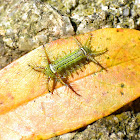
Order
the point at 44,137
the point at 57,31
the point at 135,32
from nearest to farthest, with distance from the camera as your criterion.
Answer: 1. the point at 44,137
2. the point at 135,32
3. the point at 57,31

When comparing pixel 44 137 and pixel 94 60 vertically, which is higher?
pixel 94 60

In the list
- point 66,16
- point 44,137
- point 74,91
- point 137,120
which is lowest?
point 137,120

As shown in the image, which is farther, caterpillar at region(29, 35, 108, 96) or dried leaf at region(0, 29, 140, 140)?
caterpillar at region(29, 35, 108, 96)

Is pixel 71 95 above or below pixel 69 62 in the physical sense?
below

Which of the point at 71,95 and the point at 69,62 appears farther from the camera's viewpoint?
the point at 69,62

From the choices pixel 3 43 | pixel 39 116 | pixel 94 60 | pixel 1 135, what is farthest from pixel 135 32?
pixel 1 135

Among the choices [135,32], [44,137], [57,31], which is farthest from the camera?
[57,31]

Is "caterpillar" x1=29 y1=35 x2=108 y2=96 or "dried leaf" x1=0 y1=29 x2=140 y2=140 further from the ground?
"caterpillar" x1=29 y1=35 x2=108 y2=96

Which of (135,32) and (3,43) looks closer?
(135,32)

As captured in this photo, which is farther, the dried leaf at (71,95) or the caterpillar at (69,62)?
the caterpillar at (69,62)

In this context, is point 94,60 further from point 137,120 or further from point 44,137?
point 44,137

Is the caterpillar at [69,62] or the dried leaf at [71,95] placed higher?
the caterpillar at [69,62]
